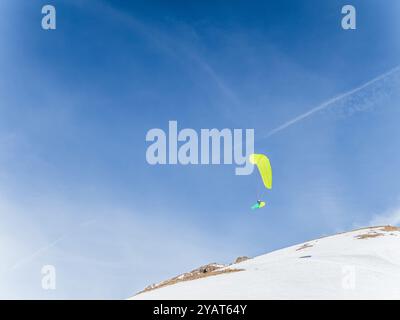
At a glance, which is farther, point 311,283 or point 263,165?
point 263,165

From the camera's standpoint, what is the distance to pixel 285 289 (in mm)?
20141

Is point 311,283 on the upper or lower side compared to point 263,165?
lower

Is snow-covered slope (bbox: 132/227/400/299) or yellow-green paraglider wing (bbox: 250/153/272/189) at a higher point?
yellow-green paraglider wing (bbox: 250/153/272/189)

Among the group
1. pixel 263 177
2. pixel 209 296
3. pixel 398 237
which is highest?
pixel 263 177

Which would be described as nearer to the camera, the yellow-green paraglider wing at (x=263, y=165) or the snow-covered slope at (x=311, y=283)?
the snow-covered slope at (x=311, y=283)

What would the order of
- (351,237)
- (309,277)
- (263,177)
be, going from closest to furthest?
(309,277) < (263,177) < (351,237)

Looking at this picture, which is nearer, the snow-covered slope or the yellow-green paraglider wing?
the snow-covered slope

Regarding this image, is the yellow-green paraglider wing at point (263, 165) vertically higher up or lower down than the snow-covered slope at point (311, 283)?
higher up
